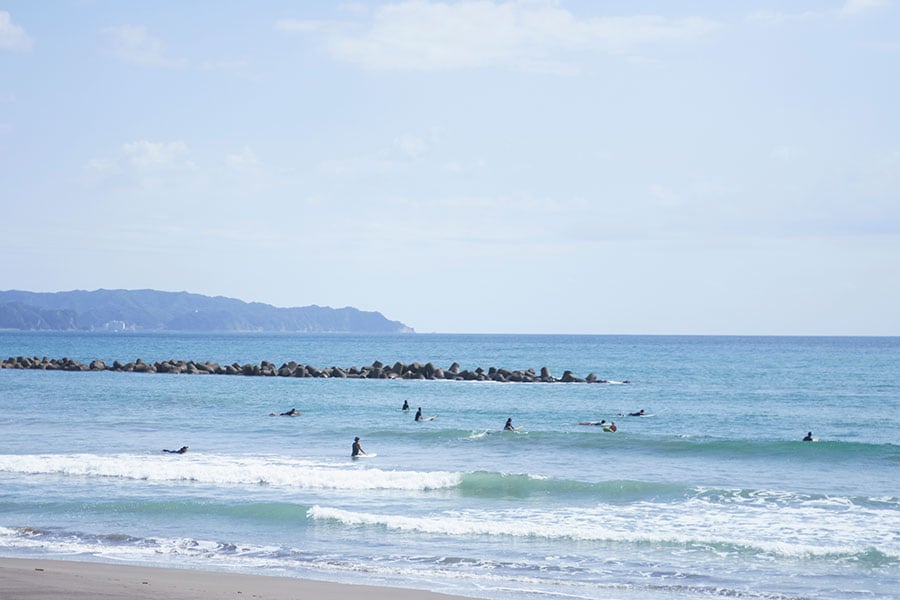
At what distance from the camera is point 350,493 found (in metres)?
22.4

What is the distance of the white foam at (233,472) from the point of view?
23.5 meters

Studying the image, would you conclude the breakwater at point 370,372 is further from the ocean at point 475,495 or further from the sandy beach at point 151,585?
the sandy beach at point 151,585

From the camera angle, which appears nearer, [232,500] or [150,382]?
[232,500]

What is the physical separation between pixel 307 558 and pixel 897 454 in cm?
2064

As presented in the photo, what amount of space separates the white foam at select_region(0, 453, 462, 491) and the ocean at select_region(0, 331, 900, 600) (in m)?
0.09

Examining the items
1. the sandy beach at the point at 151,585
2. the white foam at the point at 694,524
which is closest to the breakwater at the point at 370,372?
the white foam at the point at 694,524

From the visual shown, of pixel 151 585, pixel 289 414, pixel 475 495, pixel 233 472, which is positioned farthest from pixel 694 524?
pixel 289 414

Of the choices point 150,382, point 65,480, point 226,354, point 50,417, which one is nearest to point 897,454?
point 65,480

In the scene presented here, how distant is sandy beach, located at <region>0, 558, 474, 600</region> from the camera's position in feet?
40.2

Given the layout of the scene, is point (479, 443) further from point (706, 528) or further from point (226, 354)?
point (226, 354)

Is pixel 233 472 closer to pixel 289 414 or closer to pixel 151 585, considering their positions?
pixel 151 585

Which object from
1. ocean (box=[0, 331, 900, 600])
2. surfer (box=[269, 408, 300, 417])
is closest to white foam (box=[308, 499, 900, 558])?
ocean (box=[0, 331, 900, 600])

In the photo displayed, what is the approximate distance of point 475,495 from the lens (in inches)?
896

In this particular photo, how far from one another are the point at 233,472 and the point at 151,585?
1132 centimetres
